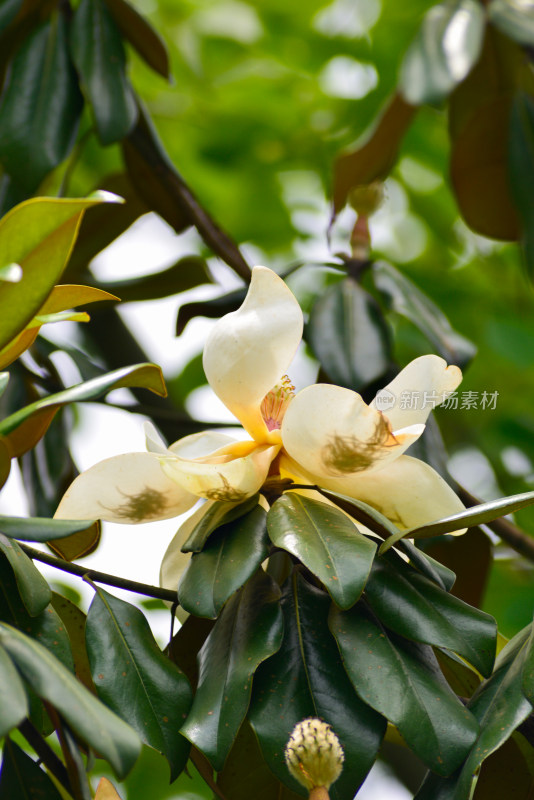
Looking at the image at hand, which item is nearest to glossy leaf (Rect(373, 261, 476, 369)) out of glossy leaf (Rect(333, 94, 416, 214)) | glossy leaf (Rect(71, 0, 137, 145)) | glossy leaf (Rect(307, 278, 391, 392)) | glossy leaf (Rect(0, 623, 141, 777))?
glossy leaf (Rect(307, 278, 391, 392))

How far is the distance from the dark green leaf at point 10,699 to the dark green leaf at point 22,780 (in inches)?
6.9

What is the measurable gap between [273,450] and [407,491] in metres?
0.10

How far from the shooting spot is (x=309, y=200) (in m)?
1.88

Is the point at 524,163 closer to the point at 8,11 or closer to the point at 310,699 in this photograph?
the point at 8,11

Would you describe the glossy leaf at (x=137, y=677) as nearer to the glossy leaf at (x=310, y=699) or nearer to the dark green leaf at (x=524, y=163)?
the glossy leaf at (x=310, y=699)

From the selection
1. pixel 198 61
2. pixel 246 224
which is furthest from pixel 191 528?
pixel 198 61

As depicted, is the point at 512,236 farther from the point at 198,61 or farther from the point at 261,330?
the point at 198,61

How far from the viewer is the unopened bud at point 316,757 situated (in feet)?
1.30

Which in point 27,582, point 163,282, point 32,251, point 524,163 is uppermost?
point 32,251

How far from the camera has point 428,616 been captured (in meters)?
0.54

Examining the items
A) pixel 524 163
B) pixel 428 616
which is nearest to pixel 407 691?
pixel 428 616

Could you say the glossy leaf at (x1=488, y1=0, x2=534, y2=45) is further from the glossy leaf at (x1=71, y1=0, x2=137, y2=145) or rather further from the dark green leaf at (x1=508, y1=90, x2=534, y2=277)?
the glossy leaf at (x1=71, y1=0, x2=137, y2=145)

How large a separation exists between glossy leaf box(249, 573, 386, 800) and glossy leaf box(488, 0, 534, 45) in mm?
896

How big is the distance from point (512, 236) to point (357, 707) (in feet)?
2.93
